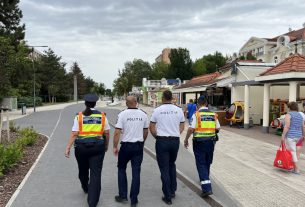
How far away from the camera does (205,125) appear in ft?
20.6

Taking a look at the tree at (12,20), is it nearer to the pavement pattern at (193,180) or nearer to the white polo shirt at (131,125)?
the pavement pattern at (193,180)

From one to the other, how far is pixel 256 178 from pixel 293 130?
5.05 ft

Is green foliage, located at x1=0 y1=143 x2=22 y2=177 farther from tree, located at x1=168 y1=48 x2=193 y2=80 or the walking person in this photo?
tree, located at x1=168 y1=48 x2=193 y2=80

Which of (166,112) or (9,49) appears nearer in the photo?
(166,112)

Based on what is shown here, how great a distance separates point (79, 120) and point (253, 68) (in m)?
16.3

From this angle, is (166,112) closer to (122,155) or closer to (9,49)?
(122,155)

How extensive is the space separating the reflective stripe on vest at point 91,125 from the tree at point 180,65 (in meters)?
73.0

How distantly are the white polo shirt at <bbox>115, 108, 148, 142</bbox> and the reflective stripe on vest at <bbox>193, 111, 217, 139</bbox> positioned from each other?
111cm

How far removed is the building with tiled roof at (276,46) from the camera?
167 feet

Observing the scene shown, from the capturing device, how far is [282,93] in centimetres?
2123

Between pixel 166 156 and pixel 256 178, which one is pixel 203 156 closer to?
pixel 166 156

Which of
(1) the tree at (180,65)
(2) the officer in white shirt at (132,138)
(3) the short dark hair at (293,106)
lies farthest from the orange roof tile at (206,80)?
(1) the tree at (180,65)

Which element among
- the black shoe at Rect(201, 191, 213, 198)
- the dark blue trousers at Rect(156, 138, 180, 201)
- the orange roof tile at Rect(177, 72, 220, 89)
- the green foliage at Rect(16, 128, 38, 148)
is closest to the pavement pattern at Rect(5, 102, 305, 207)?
the black shoe at Rect(201, 191, 213, 198)

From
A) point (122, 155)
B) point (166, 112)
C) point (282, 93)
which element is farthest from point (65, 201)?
point (282, 93)
